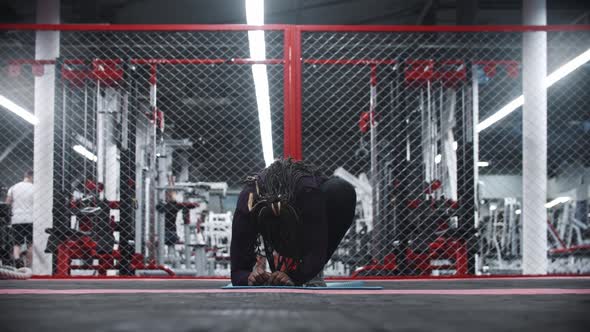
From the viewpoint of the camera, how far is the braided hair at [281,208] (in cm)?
234

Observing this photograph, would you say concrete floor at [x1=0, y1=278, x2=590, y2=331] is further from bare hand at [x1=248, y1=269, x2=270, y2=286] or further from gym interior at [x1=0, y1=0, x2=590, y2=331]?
bare hand at [x1=248, y1=269, x2=270, y2=286]

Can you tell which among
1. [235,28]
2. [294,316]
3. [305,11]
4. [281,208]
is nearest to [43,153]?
[235,28]

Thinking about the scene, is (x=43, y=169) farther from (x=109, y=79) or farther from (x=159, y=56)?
(x=159, y=56)

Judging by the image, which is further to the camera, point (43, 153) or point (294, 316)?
point (43, 153)

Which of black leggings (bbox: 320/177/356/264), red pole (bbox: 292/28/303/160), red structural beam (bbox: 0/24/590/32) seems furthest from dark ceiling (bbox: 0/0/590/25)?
black leggings (bbox: 320/177/356/264)

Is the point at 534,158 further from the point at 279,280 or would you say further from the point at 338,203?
the point at 279,280

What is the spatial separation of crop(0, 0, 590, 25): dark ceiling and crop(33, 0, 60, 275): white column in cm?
262

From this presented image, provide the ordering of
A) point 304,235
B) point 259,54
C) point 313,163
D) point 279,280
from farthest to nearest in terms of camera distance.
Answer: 1. point 259,54
2. point 313,163
3. point 304,235
4. point 279,280

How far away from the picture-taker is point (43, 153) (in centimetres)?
487

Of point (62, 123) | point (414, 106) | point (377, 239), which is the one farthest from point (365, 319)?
point (414, 106)

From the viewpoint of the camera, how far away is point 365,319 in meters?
1.08

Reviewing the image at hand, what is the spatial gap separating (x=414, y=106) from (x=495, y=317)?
16.6 ft

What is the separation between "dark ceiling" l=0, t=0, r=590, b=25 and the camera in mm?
7688

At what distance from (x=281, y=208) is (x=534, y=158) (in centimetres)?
289
